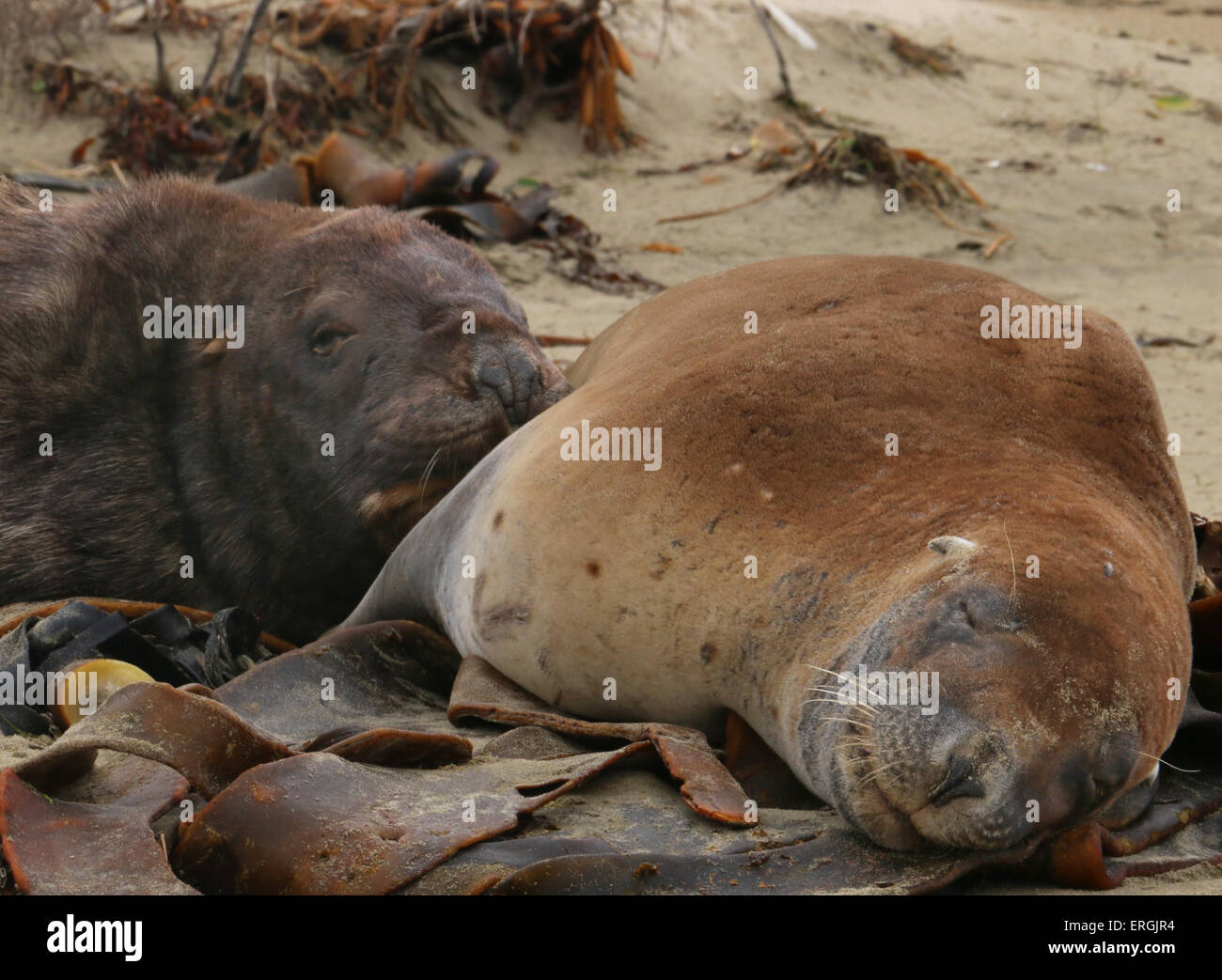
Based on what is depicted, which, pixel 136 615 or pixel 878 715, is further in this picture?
pixel 136 615

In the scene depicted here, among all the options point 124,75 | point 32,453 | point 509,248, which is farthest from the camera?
point 124,75

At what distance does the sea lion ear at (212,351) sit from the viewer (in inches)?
171

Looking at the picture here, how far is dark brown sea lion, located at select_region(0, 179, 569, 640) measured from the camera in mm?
4074

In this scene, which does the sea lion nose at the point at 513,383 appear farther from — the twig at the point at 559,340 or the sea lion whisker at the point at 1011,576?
the twig at the point at 559,340

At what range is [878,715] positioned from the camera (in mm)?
2432

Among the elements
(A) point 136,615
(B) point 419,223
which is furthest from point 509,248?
(A) point 136,615

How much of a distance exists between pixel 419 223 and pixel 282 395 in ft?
2.60

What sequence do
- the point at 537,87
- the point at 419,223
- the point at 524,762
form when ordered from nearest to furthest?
the point at 524,762, the point at 419,223, the point at 537,87

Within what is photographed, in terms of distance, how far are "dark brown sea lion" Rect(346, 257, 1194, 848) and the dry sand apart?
2169 mm

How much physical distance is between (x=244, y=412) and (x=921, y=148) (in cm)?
741

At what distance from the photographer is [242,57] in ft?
27.8

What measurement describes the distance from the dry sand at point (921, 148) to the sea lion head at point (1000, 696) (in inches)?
105

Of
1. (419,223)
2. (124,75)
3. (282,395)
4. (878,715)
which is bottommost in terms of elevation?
(878,715)

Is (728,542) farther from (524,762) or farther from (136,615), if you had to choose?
(136,615)
